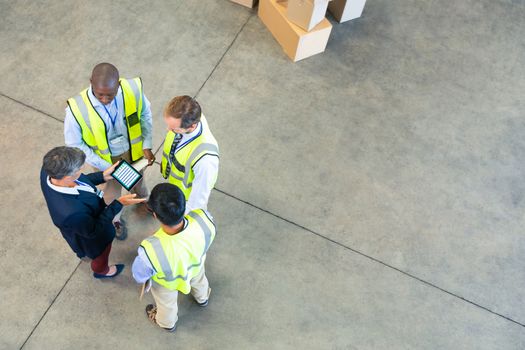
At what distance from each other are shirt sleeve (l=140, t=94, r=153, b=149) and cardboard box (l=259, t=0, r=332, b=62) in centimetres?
210

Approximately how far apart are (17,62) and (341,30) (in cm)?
351

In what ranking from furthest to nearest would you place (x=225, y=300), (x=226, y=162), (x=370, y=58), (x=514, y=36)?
(x=514, y=36) → (x=370, y=58) → (x=226, y=162) → (x=225, y=300)

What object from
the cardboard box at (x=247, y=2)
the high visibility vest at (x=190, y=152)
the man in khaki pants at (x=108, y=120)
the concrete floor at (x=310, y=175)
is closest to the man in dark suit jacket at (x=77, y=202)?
the man in khaki pants at (x=108, y=120)

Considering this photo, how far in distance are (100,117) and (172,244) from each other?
99cm

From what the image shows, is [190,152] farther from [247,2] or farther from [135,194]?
[247,2]

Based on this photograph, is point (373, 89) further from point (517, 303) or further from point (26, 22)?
point (26, 22)

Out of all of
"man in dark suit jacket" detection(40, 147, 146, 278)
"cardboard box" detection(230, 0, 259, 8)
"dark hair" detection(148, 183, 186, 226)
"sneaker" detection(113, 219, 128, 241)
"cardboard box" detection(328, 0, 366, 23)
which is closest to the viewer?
"dark hair" detection(148, 183, 186, 226)

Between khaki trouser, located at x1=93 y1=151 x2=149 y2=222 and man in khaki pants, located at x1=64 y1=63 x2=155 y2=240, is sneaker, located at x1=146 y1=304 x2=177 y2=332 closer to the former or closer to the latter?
khaki trouser, located at x1=93 y1=151 x2=149 y2=222

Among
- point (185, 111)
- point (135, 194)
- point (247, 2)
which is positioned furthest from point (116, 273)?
point (247, 2)

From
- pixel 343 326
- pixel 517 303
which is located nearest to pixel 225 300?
pixel 343 326

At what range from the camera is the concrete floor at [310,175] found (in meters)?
3.54

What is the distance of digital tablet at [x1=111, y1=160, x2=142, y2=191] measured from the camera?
2896 millimetres

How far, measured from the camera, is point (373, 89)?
485cm

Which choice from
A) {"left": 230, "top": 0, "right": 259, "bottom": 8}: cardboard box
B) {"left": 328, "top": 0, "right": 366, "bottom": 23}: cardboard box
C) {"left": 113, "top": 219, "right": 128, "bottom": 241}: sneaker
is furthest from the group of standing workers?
{"left": 328, "top": 0, "right": 366, "bottom": 23}: cardboard box
